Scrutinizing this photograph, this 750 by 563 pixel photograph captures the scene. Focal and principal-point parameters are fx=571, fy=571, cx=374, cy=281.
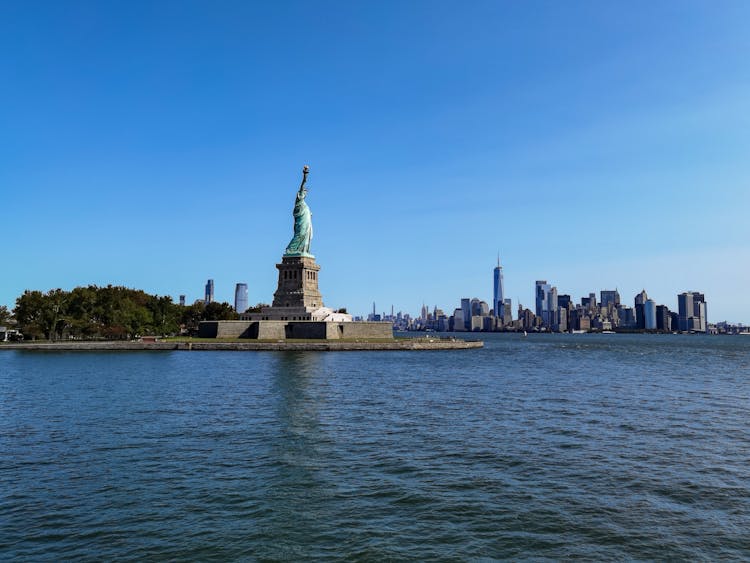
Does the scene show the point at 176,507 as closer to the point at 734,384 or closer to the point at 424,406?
the point at 424,406

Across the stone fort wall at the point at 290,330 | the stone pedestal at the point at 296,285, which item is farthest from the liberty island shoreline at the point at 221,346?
the stone pedestal at the point at 296,285

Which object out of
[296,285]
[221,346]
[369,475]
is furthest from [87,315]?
[369,475]

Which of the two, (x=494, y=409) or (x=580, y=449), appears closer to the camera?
(x=580, y=449)

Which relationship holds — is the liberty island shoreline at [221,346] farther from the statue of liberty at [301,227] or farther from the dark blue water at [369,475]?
the dark blue water at [369,475]

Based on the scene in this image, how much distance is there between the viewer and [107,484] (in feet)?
68.2

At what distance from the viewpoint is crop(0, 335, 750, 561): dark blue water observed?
15.9 m

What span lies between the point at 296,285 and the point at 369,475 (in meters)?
93.3

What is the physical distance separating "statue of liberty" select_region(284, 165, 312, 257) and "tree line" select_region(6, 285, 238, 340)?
36.0 metres

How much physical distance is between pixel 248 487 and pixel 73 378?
43384 millimetres

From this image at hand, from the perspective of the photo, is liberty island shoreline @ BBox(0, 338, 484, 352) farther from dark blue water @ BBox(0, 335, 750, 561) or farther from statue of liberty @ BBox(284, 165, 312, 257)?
dark blue water @ BBox(0, 335, 750, 561)

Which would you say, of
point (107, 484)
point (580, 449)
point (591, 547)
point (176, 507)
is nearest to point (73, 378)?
point (107, 484)

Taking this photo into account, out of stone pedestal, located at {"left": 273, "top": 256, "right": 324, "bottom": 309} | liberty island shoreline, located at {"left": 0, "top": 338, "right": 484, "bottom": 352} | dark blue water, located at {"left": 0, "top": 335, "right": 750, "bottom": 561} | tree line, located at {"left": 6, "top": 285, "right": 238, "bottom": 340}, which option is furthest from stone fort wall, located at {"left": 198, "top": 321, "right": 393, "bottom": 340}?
dark blue water, located at {"left": 0, "top": 335, "right": 750, "bottom": 561}

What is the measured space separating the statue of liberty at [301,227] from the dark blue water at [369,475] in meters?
72.9

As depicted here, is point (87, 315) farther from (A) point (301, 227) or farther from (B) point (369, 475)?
(B) point (369, 475)
